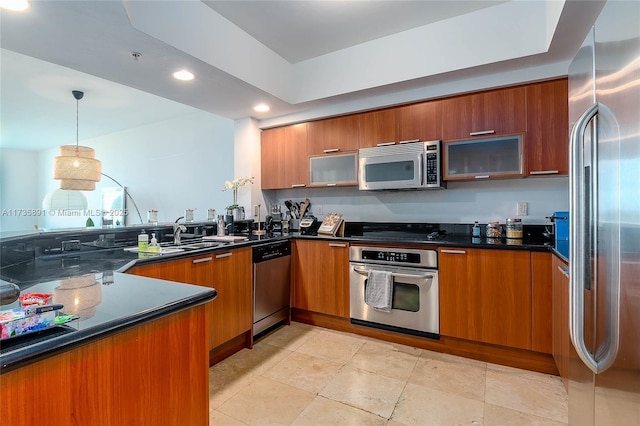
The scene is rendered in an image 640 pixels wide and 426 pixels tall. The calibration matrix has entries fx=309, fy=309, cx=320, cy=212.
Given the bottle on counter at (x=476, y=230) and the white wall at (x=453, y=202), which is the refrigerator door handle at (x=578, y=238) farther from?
the white wall at (x=453, y=202)

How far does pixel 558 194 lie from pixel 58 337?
3.18 metres

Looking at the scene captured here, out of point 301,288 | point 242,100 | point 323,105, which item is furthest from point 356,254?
point 242,100

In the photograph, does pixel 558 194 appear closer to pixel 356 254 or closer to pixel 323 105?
pixel 356 254

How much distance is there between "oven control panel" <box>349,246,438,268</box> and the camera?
245 cm

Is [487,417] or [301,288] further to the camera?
[301,288]

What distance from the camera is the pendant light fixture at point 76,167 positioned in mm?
3564

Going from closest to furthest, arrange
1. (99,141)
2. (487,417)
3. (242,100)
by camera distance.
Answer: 1. (487,417)
2. (242,100)
3. (99,141)

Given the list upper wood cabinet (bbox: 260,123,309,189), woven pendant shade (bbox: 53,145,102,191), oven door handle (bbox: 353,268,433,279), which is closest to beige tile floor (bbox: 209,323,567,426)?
oven door handle (bbox: 353,268,433,279)

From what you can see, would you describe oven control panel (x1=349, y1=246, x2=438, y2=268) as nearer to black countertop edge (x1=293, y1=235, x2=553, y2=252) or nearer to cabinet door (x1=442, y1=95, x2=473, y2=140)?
black countertop edge (x1=293, y1=235, x2=553, y2=252)

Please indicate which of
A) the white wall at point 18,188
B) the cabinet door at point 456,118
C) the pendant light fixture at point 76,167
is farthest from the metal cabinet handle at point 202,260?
the white wall at point 18,188

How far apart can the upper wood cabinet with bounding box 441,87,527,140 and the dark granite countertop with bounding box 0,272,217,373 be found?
7.99 ft

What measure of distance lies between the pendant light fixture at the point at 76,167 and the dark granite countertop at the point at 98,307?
10.2ft

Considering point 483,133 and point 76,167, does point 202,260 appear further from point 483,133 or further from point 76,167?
point 76,167

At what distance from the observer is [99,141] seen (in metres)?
5.98
